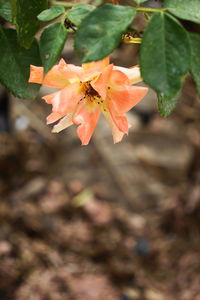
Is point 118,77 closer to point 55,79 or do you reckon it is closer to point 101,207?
point 55,79

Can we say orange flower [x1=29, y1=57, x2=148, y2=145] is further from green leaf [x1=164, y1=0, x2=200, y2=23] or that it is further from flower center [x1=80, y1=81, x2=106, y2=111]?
green leaf [x1=164, y1=0, x2=200, y2=23]

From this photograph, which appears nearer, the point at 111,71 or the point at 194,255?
the point at 111,71

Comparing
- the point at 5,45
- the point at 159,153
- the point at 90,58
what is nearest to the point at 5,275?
the point at 159,153

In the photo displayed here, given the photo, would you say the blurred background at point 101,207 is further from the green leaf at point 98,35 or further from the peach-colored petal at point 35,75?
the green leaf at point 98,35

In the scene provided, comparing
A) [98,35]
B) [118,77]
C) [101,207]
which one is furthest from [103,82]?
A: [101,207]

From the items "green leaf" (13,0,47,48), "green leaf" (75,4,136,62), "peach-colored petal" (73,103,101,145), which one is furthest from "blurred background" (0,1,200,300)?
"green leaf" (75,4,136,62)

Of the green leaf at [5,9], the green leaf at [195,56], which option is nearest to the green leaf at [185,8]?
the green leaf at [195,56]

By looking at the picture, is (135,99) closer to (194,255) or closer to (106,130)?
(194,255)
